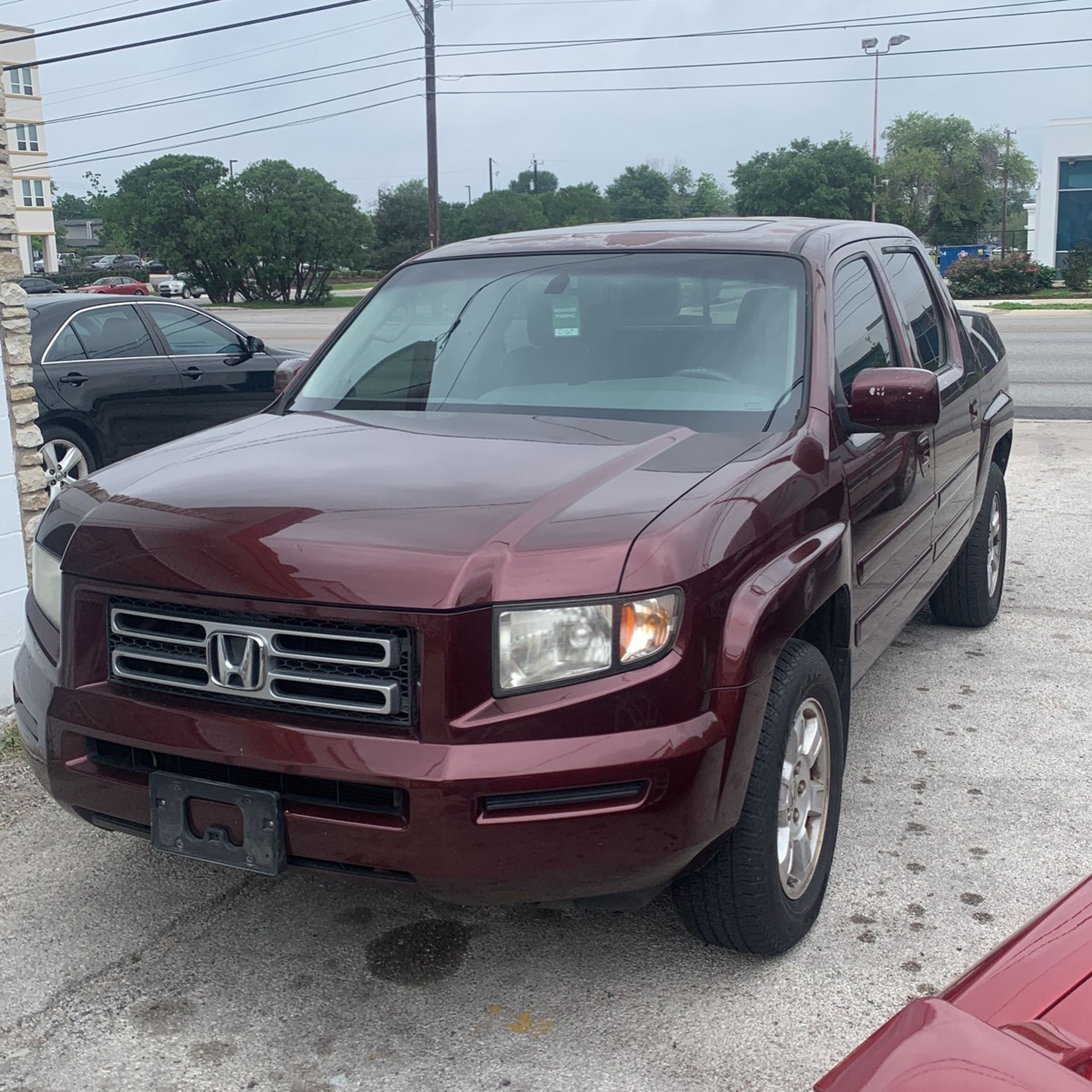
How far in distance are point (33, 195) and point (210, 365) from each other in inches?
3105

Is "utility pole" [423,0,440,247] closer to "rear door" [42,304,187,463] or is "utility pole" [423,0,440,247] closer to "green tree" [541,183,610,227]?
"rear door" [42,304,187,463]

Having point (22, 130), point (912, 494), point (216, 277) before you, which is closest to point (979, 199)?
point (216, 277)

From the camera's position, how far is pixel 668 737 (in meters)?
2.63

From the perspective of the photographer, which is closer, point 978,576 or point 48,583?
point 48,583

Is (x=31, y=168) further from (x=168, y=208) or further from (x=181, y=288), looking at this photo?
(x=168, y=208)

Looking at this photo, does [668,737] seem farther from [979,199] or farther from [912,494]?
[979,199]

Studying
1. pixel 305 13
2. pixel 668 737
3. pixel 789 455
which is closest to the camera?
pixel 668 737

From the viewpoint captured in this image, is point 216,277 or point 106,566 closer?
point 106,566

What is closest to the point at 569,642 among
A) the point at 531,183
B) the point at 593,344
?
the point at 593,344

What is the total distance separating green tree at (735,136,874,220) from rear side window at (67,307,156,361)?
2439 inches

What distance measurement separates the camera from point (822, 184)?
69.4 m

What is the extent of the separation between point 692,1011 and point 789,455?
1366mm

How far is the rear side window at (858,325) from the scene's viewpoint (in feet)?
12.8

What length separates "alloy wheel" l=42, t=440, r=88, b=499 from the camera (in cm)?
884
